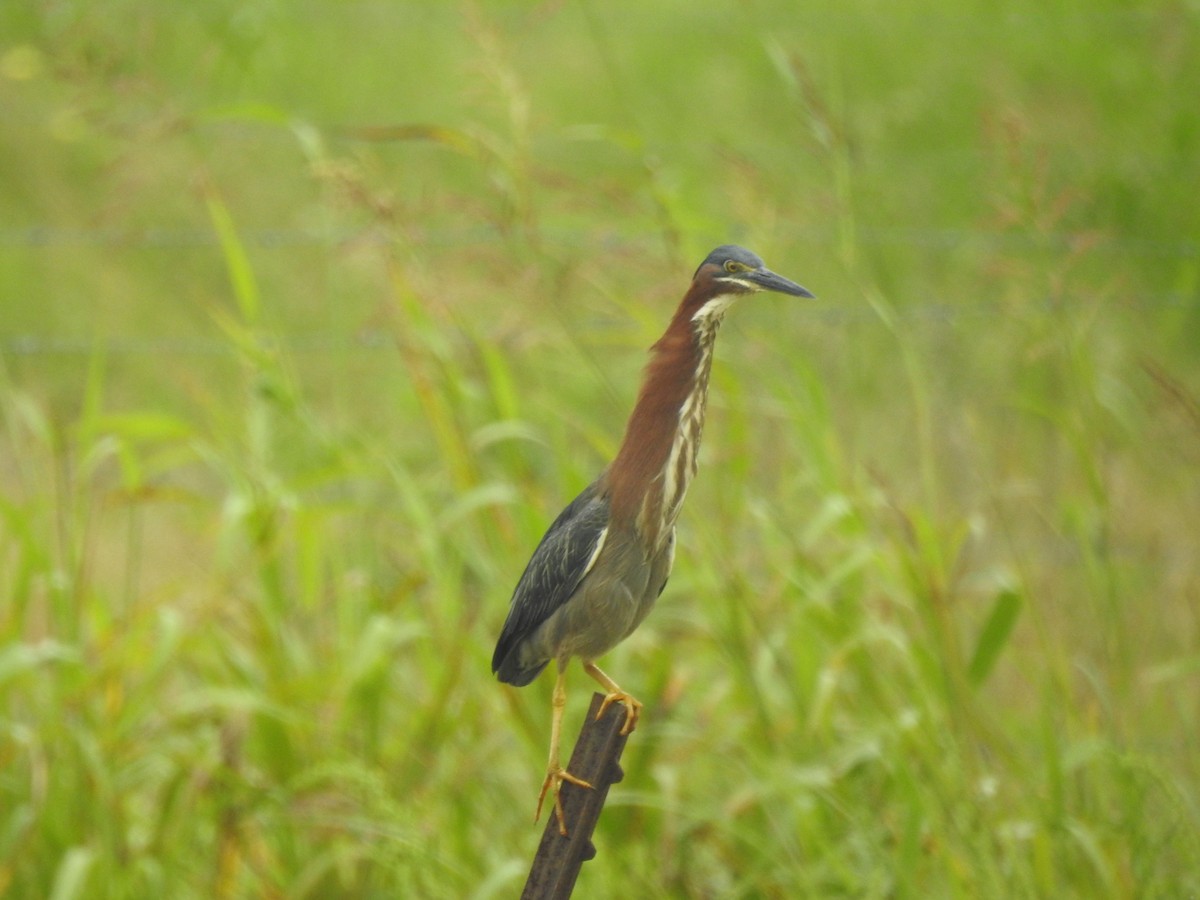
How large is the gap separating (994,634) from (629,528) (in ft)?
4.65

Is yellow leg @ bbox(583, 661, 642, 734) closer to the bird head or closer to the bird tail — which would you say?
the bird tail

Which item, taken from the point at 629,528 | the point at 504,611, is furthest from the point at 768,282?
the point at 504,611

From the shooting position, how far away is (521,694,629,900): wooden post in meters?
1.43

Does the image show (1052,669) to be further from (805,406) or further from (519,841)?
(519,841)

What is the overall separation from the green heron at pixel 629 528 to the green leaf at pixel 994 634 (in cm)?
125

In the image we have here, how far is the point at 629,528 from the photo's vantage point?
1430 mm

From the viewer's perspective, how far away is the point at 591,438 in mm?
2879

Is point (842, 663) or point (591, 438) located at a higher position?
point (591, 438)

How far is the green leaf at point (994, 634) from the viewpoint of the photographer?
2.58m

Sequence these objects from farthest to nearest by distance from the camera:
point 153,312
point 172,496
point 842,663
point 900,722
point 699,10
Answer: point 699,10 → point 153,312 → point 172,496 → point 842,663 → point 900,722

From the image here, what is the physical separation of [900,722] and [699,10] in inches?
262

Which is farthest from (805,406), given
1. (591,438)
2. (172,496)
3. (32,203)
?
(32,203)

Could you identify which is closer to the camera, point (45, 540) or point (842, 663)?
point (842, 663)

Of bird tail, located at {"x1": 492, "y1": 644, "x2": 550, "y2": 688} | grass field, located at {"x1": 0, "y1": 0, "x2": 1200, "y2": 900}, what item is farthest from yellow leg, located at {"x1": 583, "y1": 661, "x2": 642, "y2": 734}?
grass field, located at {"x1": 0, "y1": 0, "x2": 1200, "y2": 900}
